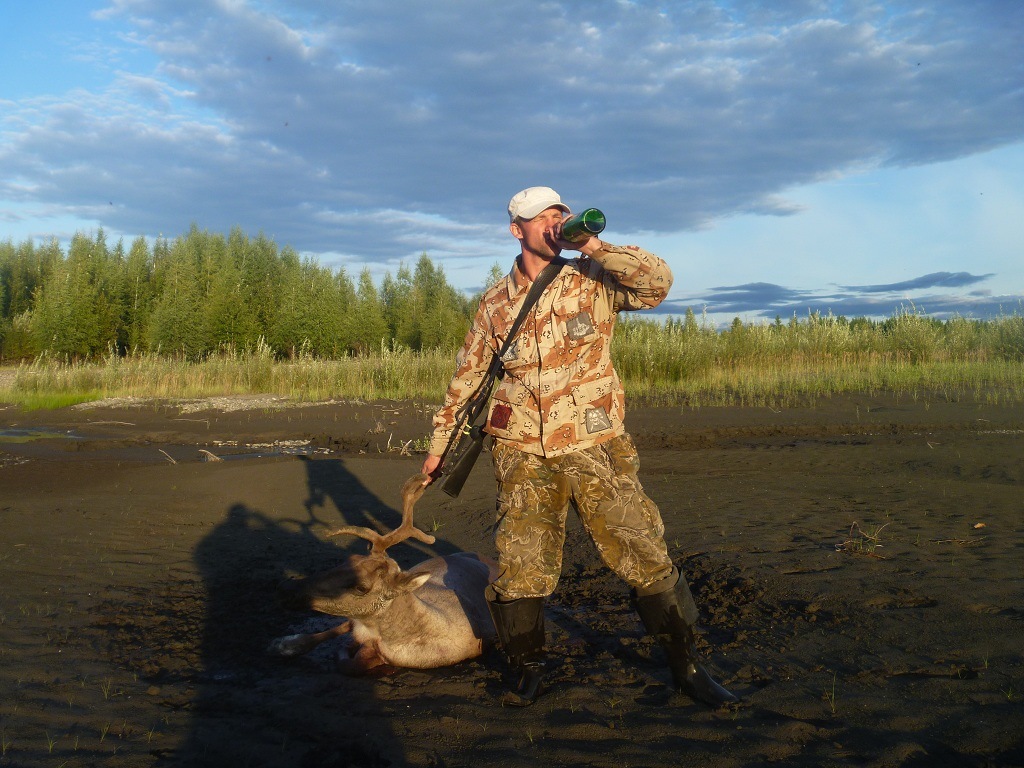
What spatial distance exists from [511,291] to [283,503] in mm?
5714

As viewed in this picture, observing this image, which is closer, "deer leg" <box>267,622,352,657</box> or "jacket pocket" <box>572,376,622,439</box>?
"jacket pocket" <box>572,376,622,439</box>

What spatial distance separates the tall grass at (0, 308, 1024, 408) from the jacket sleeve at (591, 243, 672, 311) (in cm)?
1338

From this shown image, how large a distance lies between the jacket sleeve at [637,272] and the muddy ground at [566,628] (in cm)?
190

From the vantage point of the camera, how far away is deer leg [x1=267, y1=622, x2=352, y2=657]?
4.64m

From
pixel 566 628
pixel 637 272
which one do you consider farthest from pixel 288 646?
pixel 637 272

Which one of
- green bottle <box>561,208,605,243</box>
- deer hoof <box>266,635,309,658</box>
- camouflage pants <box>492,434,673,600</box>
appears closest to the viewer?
green bottle <box>561,208,605,243</box>

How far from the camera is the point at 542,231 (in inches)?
149

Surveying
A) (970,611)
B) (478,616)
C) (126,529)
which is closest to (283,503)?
(126,529)

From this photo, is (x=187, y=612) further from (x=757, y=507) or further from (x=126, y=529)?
(x=757, y=507)

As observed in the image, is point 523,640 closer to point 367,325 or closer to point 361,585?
point 361,585

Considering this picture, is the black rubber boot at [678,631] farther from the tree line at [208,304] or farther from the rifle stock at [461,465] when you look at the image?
the tree line at [208,304]

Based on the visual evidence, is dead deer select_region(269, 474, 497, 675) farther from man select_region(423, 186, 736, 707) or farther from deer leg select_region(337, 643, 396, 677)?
man select_region(423, 186, 736, 707)

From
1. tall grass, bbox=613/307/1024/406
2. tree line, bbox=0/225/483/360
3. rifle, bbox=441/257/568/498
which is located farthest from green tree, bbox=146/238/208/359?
rifle, bbox=441/257/568/498

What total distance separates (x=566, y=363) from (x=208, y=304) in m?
31.3
